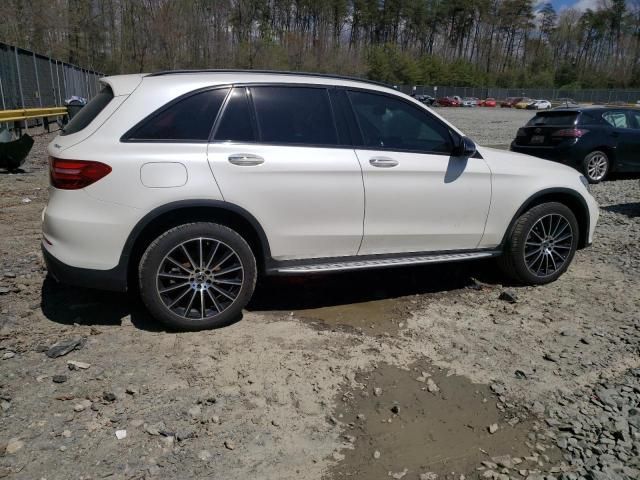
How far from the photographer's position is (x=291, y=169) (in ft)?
12.7

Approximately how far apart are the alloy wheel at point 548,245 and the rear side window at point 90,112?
3734 mm

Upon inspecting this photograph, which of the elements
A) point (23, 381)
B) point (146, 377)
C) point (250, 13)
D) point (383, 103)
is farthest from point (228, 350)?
point (250, 13)

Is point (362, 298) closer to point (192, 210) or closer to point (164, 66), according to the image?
point (192, 210)

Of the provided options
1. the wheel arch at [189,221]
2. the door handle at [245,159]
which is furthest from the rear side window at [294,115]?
the wheel arch at [189,221]

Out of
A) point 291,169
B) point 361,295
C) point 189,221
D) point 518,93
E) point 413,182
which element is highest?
point 291,169

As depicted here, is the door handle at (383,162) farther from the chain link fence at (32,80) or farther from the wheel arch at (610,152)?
the chain link fence at (32,80)

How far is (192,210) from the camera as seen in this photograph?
3.73 meters

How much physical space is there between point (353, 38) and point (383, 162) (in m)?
104

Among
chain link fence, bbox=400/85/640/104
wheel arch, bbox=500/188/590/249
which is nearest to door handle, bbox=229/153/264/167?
wheel arch, bbox=500/188/590/249

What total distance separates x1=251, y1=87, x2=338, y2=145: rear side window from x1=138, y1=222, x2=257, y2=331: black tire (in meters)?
0.82

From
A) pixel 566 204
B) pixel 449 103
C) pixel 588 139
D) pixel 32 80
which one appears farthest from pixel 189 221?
pixel 449 103

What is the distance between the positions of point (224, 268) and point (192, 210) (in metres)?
0.48

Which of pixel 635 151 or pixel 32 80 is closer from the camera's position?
pixel 635 151

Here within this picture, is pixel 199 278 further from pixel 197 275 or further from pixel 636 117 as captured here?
pixel 636 117
